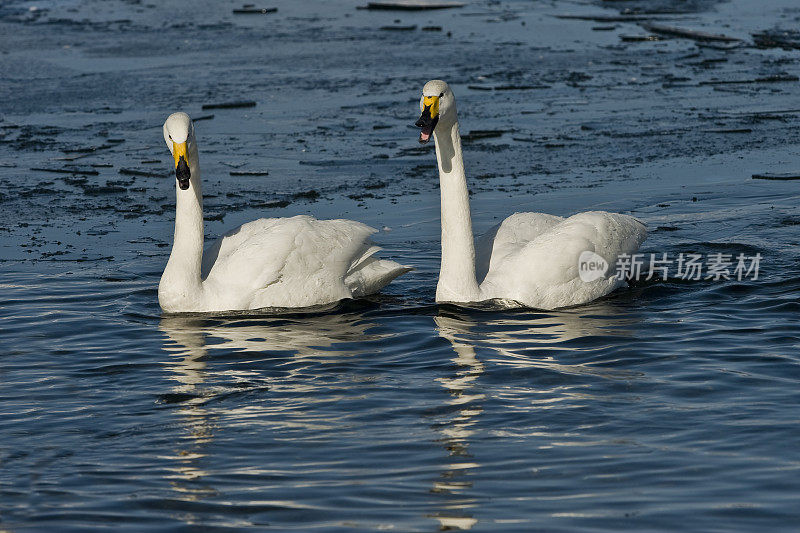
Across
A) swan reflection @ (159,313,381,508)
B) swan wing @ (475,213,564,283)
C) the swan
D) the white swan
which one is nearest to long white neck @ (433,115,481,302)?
the swan

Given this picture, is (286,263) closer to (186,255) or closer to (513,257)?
(186,255)

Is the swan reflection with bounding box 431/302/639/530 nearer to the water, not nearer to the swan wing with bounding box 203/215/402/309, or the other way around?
the water

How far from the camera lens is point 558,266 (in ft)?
28.7

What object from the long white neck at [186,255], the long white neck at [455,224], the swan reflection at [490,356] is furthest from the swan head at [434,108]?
the long white neck at [186,255]

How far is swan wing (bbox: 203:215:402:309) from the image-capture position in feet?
29.6

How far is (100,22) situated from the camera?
81.8 feet

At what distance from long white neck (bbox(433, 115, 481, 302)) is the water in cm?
24

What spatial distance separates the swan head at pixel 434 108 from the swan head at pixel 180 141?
1745 millimetres

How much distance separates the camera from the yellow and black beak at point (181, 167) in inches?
343

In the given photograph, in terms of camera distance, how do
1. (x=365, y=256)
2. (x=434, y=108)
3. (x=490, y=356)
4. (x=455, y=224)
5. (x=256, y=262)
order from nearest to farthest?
1. (x=490, y=356)
2. (x=434, y=108)
3. (x=455, y=224)
4. (x=256, y=262)
5. (x=365, y=256)

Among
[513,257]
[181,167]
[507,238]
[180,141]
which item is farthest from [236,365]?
[507,238]

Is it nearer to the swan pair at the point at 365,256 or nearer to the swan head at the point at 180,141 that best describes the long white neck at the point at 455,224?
the swan pair at the point at 365,256

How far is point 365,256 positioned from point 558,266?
1.60 m

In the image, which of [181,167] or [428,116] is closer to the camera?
[428,116]
